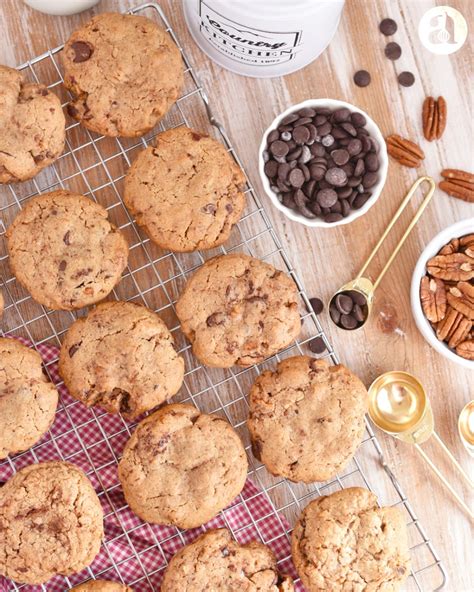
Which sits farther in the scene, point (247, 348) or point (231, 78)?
point (231, 78)

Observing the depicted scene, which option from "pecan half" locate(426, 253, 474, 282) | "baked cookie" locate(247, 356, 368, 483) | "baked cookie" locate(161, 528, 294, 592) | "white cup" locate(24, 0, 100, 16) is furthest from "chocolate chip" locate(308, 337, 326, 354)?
"white cup" locate(24, 0, 100, 16)

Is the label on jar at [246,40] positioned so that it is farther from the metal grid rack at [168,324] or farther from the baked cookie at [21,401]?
the baked cookie at [21,401]

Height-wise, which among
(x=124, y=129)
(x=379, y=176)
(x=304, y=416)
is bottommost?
(x=304, y=416)

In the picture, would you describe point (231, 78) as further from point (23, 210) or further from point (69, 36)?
point (23, 210)

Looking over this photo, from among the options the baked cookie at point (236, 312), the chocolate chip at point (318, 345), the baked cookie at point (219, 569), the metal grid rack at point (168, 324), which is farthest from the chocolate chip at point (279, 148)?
the baked cookie at point (219, 569)

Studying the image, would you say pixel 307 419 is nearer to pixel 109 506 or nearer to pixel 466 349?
pixel 466 349

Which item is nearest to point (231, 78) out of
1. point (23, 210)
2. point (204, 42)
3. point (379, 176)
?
point (204, 42)
